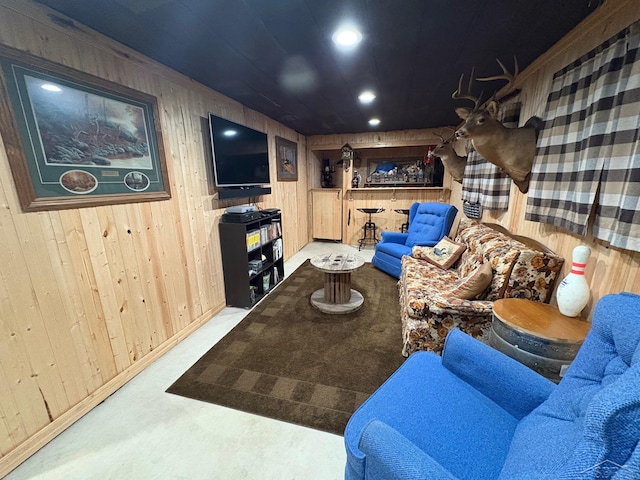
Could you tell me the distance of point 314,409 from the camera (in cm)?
157

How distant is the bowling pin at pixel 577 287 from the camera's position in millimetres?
1349

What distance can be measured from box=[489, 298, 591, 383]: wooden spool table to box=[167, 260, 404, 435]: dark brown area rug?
0.81m

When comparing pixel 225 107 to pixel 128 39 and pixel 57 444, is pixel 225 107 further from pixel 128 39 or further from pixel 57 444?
pixel 57 444

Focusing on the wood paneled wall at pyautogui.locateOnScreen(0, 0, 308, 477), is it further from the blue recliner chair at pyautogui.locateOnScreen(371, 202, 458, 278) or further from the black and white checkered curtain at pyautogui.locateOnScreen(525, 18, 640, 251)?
the black and white checkered curtain at pyautogui.locateOnScreen(525, 18, 640, 251)

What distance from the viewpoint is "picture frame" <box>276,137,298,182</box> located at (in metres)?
4.07

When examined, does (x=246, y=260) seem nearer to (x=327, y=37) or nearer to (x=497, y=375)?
(x=327, y=37)

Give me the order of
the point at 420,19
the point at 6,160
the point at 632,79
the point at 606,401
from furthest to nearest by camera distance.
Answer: the point at 420,19, the point at 6,160, the point at 632,79, the point at 606,401

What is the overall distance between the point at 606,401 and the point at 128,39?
2693 millimetres

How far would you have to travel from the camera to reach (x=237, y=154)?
2.82m

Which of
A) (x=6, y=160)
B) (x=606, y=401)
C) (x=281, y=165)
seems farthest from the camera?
(x=281, y=165)

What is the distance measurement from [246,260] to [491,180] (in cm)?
266

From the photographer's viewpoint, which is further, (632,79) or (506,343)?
(506,343)

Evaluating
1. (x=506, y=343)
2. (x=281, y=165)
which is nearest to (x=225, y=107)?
(x=281, y=165)

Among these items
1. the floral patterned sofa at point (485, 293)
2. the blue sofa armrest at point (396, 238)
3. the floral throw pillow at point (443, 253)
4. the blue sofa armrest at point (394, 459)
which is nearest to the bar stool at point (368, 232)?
the blue sofa armrest at point (396, 238)
